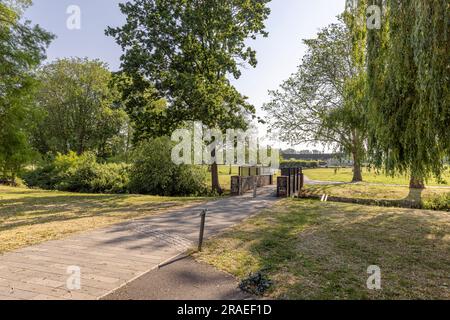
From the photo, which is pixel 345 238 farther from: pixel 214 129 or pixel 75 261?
pixel 214 129

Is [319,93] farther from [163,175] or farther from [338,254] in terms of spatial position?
[338,254]

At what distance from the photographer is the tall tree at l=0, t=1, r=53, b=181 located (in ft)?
43.6

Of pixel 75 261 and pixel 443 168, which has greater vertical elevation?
pixel 443 168

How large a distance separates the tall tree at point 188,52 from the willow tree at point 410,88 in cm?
954

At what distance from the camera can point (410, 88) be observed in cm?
721

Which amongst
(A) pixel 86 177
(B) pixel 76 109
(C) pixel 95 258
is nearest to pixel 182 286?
(C) pixel 95 258

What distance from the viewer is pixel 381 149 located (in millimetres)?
8211

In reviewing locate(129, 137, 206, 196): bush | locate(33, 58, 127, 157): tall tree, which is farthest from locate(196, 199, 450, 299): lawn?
locate(33, 58, 127, 157): tall tree

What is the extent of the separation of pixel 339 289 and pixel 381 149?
5.31 m

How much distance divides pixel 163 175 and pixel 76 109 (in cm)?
2420

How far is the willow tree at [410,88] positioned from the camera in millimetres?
6293

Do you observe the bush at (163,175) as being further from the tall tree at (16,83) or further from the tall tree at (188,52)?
the tall tree at (16,83)

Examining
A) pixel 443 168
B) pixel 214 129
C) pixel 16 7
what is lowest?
pixel 443 168
